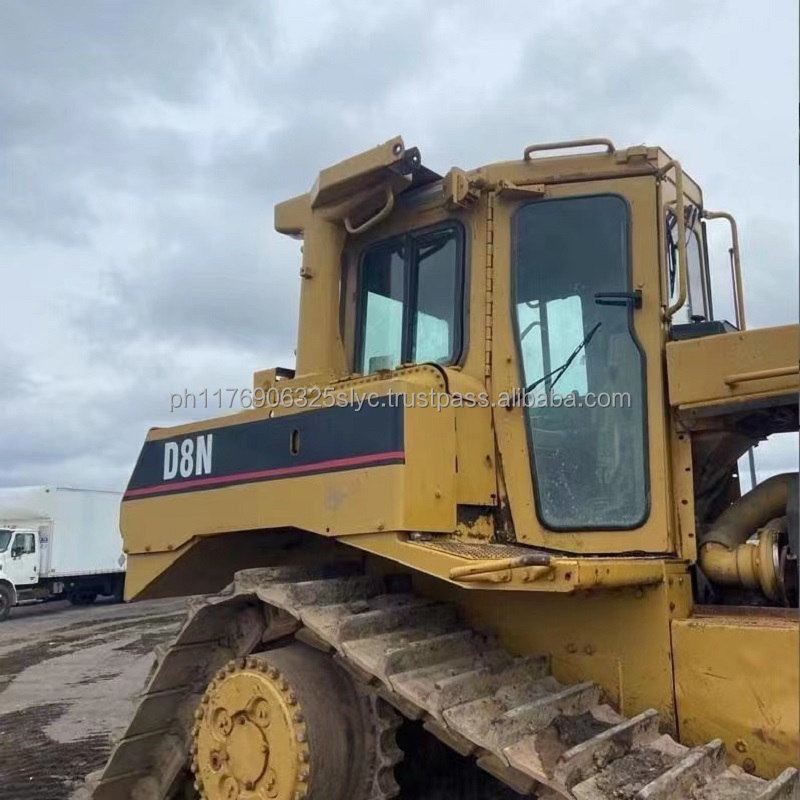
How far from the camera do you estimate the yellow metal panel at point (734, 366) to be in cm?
350

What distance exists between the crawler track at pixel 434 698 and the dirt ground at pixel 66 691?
30.4 inches

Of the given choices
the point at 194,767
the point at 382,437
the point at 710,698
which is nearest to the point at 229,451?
the point at 382,437

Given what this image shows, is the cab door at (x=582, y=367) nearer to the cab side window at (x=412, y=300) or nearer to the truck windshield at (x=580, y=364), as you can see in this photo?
the truck windshield at (x=580, y=364)

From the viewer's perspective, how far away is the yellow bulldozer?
3.30 meters

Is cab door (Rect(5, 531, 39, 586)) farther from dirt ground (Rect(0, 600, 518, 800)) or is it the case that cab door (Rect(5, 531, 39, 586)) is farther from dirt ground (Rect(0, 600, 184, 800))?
dirt ground (Rect(0, 600, 518, 800))

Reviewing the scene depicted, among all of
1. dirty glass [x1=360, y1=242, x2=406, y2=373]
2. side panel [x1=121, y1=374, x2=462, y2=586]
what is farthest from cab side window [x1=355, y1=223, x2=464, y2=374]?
side panel [x1=121, y1=374, x2=462, y2=586]

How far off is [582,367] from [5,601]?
65.0 feet

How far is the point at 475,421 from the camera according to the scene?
13.1 feet

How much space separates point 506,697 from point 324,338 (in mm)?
2174

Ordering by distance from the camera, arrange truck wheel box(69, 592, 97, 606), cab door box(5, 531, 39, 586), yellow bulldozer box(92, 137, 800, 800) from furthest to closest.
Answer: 1. truck wheel box(69, 592, 97, 606)
2. cab door box(5, 531, 39, 586)
3. yellow bulldozer box(92, 137, 800, 800)

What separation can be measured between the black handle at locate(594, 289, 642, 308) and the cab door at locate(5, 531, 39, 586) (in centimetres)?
2005

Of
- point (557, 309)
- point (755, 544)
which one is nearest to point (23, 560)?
point (557, 309)

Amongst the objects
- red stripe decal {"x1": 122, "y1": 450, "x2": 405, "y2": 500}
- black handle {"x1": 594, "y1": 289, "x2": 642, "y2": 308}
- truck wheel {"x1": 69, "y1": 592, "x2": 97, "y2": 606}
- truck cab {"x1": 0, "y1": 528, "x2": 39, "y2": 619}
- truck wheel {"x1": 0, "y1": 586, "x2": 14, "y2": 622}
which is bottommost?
truck wheel {"x1": 69, "y1": 592, "x2": 97, "y2": 606}

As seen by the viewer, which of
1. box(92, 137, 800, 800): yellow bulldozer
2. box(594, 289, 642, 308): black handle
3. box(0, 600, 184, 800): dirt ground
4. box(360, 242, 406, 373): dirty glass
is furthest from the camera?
box(0, 600, 184, 800): dirt ground
